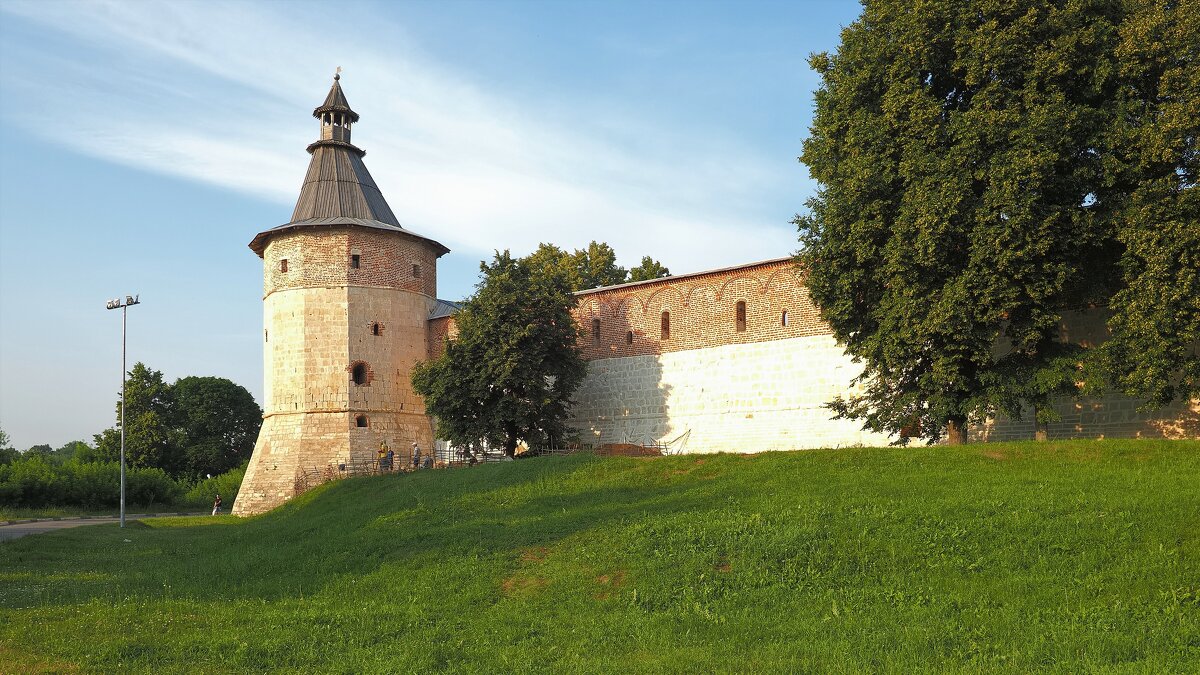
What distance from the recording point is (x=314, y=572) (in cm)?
1332

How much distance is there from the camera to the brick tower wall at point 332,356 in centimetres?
2708

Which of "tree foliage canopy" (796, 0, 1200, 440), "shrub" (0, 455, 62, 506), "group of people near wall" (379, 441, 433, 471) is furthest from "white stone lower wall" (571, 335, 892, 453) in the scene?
"shrub" (0, 455, 62, 506)

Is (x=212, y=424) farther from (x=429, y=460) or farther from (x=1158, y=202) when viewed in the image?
(x=1158, y=202)

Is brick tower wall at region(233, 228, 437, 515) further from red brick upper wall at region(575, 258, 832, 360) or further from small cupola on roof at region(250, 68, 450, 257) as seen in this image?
red brick upper wall at region(575, 258, 832, 360)

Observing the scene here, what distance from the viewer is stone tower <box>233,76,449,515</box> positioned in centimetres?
2714

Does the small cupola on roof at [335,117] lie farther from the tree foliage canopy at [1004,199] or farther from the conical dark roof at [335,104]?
the tree foliage canopy at [1004,199]

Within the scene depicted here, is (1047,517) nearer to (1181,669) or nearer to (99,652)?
(1181,669)

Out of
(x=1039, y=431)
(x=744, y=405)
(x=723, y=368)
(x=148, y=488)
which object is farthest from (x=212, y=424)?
(x=1039, y=431)

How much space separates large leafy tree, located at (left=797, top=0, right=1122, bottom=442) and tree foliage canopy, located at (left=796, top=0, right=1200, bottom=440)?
4 centimetres

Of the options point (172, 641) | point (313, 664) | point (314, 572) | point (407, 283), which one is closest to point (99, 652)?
point (172, 641)

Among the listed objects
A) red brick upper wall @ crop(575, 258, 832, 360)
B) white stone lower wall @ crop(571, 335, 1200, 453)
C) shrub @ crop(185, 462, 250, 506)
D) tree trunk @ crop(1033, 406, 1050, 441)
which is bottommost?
shrub @ crop(185, 462, 250, 506)

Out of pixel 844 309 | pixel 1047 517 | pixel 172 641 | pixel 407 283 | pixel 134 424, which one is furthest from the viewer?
pixel 134 424

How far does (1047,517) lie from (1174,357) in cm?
591

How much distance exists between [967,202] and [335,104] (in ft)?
68.9
